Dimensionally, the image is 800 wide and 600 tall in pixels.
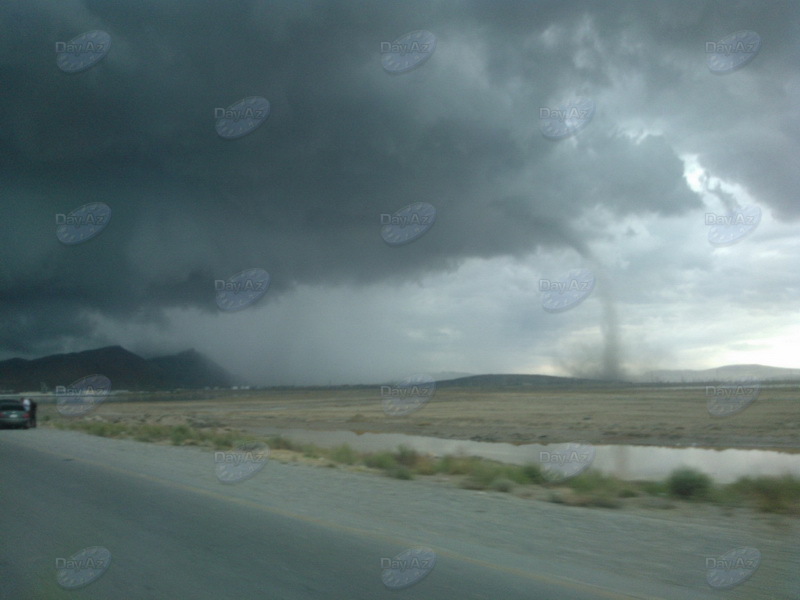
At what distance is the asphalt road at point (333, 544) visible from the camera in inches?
271

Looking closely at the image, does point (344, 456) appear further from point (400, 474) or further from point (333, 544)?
point (333, 544)

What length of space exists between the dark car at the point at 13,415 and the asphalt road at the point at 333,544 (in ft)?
100

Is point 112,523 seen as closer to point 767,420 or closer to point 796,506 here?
point 796,506

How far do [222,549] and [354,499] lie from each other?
16.8 ft

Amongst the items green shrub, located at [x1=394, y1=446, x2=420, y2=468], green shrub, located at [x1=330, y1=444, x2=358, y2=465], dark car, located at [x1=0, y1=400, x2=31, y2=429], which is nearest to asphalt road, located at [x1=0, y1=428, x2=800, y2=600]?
green shrub, located at [x1=394, y1=446, x2=420, y2=468]

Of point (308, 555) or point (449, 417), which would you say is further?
point (449, 417)

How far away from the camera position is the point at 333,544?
29.1ft

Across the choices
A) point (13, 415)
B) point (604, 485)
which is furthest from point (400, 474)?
point (13, 415)

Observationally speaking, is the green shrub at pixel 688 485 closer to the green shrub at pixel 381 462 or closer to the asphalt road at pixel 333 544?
the asphalt road at pixel 333 544

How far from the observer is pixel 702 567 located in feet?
25.5

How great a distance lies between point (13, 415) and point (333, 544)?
40.2 m

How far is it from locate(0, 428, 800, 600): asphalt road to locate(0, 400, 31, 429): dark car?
30620 mm

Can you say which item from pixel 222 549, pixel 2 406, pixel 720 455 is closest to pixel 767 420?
pixel 720 455

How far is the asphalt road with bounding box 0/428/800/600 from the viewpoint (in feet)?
22.6
